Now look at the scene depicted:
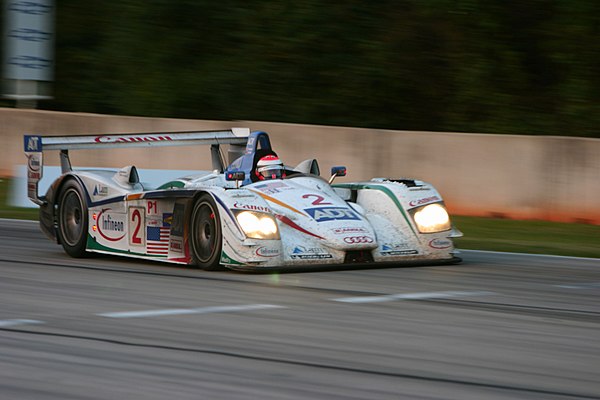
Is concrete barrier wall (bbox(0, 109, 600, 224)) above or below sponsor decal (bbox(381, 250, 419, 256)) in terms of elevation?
above

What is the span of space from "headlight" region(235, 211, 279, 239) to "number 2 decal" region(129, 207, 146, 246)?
1.36 m

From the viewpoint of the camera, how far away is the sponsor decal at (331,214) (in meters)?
8.81

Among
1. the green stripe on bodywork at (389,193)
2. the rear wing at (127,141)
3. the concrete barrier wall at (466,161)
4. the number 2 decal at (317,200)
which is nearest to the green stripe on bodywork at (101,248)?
the rear wing at (127,141)

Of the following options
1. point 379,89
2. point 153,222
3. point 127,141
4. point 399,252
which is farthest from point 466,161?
point 153,222

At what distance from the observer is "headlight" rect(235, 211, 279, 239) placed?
8469mm

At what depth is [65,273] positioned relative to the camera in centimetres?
884

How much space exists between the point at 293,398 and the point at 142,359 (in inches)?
42.1

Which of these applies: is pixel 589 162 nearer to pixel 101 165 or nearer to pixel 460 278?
pixel 460 278

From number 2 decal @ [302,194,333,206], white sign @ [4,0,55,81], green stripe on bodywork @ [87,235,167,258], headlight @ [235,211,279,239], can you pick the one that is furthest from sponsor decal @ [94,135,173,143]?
A: white sign @ [4,0,55,81]

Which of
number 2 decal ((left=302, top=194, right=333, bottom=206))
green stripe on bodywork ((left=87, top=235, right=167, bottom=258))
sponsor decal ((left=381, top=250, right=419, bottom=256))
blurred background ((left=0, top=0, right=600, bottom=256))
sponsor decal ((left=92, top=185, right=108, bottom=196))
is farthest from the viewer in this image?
blurred background ((left=0, top=0, right=600, bottom=256))

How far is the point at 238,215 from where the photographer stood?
28.0 feet

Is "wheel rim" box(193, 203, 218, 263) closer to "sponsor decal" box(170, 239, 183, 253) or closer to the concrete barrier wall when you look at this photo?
"sponsor decal" box(170, 239, 183, 253)

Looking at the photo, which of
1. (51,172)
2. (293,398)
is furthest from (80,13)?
(293,398)

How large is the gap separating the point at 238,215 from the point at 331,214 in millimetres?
846
